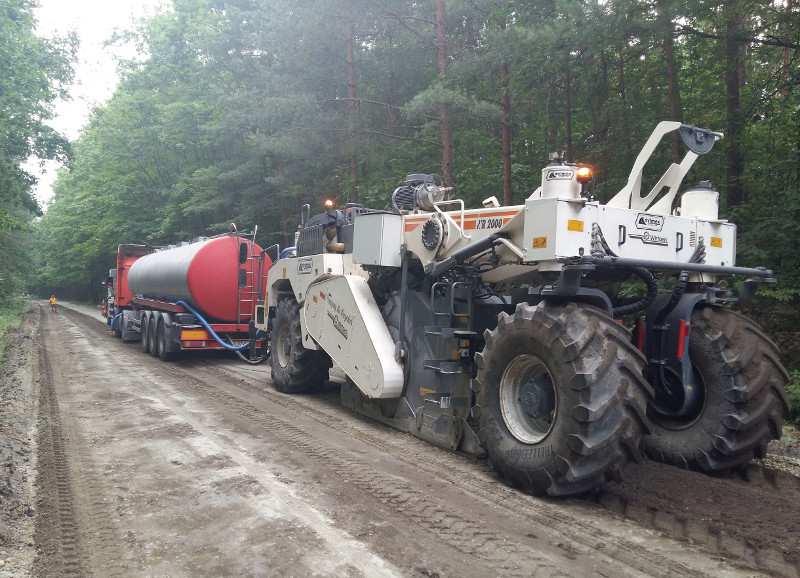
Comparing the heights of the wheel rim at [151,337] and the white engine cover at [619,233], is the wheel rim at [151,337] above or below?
below

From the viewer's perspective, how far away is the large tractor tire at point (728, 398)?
16.9 ft

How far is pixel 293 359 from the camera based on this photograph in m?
9.23

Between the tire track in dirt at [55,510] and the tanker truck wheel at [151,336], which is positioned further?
the tanker truck wheel at [151,336]

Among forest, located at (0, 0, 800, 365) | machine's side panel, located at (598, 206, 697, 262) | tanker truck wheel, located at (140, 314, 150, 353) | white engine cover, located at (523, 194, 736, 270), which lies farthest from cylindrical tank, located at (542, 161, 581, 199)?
tanker truck wheel, located at (140, 314, 150, 353)

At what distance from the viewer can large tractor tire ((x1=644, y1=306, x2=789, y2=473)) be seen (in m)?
5.16

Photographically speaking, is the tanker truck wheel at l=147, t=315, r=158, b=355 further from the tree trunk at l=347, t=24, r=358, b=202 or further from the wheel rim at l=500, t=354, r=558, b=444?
the wheel rim at l=500, t=354, r=558, b=444

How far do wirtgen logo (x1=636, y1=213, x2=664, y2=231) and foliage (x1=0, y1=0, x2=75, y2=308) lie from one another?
2056 centimetres

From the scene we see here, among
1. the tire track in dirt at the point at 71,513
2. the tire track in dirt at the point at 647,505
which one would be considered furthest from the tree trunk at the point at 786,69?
the tire track in dirt at the point at 71,513

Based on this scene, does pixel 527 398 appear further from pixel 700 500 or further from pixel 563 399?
pixel 700 500

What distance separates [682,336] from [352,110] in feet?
46.6

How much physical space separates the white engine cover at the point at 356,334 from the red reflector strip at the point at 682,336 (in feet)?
9.11

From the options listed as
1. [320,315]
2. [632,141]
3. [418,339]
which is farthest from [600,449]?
[632,141]

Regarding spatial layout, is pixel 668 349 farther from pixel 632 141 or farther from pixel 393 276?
pixel 632 141

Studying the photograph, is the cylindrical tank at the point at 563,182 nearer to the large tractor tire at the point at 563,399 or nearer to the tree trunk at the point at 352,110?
the large tractor tire at the point at 563,399
